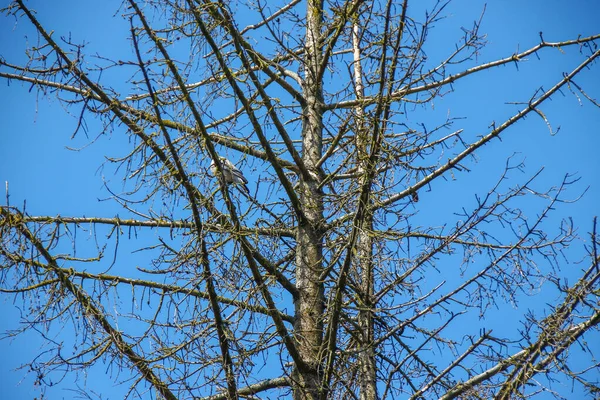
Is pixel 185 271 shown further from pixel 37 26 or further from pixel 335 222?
pixel 37 26

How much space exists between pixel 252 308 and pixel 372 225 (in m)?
2.11

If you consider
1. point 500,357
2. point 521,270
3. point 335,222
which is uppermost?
point 335,222

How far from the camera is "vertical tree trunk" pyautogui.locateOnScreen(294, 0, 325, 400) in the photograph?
5.54 meters

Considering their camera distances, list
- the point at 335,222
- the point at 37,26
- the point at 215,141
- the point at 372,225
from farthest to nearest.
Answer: the point at 372,225 → the point at 335,222 → the point at 215,141 → the point at 37,26

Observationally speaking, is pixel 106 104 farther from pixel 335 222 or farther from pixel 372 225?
pixel 372 225

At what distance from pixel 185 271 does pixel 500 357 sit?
2184 millimetres

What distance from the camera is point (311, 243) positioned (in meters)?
6.09

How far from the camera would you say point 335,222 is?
240 inches

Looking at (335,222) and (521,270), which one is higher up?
(335,222)

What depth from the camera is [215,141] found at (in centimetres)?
570

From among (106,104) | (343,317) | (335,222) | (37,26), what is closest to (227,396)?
(343,317)

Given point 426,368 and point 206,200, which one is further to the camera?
point 426,368

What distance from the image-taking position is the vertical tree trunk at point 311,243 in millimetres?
5543

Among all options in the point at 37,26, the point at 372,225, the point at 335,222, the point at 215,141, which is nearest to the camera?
the point at 37,26
